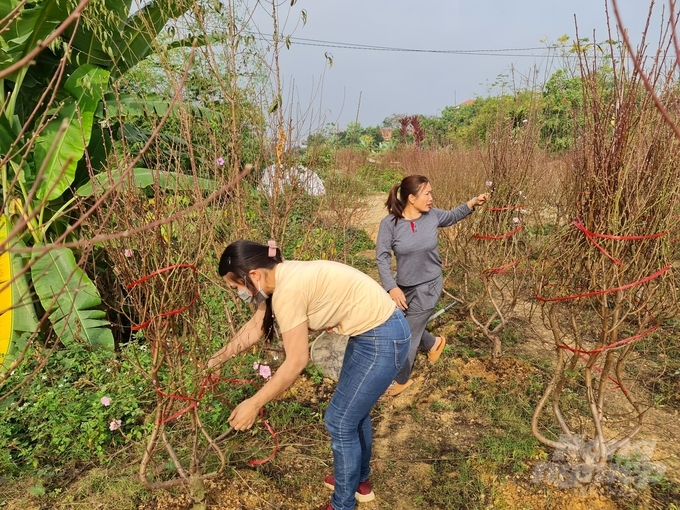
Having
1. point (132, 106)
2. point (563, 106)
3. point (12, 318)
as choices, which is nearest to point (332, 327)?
point (12, 318)

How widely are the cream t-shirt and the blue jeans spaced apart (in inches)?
2.9

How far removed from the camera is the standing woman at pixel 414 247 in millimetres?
3381

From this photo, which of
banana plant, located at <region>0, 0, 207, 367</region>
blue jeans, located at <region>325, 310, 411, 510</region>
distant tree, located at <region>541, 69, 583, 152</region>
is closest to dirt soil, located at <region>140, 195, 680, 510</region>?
blue jeans, located at <region>325, 310, 411, 510</region>

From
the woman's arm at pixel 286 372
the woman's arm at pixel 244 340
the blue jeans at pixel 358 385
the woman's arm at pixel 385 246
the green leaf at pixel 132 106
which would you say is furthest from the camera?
the green leaf at pixel 132 106

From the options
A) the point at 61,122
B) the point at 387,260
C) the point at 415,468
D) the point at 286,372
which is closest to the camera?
the point at 286,372

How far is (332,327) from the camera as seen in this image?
2215 millimetres

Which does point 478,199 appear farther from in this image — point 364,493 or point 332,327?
point 364,493

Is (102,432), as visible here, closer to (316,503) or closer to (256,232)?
(316,503)

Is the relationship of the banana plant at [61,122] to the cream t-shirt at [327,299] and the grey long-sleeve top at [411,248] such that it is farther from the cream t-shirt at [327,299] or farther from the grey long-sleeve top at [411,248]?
the cream t-shirt at [327,299]

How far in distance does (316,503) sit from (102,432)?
152 centimetres

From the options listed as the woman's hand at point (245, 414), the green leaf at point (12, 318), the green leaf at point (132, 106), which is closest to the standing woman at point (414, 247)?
the woman's hand at point (245, 414)

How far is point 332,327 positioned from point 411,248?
4.52ft

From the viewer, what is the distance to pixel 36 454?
9.48 ft

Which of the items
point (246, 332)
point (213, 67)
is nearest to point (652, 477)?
point (246, 332)
